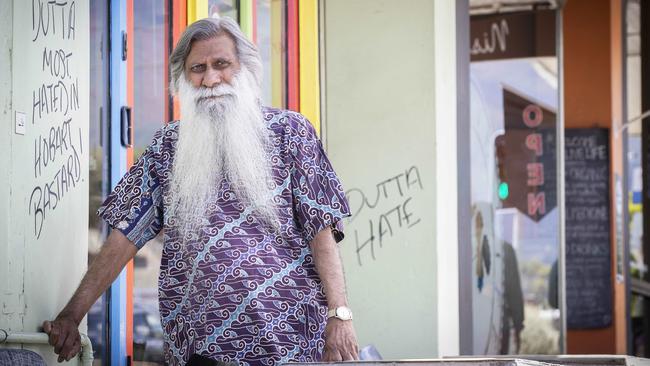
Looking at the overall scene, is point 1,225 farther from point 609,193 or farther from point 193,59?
point 609,193

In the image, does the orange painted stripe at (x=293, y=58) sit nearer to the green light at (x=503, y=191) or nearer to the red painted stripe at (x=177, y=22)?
the red painted stripe at (x=177, y=22)

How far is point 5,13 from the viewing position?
3277 mm

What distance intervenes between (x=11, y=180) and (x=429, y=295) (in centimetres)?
344

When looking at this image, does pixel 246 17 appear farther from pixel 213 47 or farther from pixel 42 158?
pixel 42 158

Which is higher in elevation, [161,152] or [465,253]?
[161,152]

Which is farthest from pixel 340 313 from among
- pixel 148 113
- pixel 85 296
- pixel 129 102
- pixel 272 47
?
pixel 272 47

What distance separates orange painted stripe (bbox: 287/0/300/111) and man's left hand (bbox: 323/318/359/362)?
3.15 metres

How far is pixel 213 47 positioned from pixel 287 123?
0.32m

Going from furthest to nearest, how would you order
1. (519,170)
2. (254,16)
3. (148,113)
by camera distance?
(519,170), (254,16), (148,113)

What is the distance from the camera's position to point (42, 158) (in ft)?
11.5

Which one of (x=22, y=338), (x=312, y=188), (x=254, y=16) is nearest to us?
(x=22, y=338)

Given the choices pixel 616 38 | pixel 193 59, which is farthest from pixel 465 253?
pixel 616 38

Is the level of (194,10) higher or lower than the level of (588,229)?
higher

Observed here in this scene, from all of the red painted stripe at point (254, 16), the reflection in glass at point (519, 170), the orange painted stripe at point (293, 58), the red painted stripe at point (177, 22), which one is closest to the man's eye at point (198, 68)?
the red painted stripe at point (177, 22)
